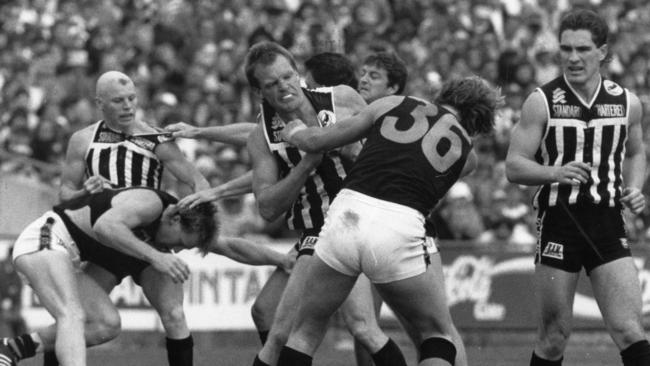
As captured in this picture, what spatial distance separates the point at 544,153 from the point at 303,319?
6.63 ft

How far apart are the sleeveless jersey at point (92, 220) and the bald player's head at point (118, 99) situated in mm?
968

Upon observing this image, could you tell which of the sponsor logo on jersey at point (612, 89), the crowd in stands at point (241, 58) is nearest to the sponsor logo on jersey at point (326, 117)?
the sponsor logo on jersey at point (612, 89)

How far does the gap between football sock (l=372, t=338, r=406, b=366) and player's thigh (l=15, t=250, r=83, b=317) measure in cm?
Answer: 193

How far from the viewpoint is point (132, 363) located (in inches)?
506

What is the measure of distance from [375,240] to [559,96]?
1972mm

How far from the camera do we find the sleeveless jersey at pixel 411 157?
7152mm

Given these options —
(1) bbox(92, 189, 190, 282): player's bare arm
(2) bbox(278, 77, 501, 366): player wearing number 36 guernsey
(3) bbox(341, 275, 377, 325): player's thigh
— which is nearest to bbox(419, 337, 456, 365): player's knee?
(2) bbox(278, 77, 501, 366): player wearing number 36 guernsey

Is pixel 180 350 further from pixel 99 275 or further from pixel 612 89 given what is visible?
pixel 612 89

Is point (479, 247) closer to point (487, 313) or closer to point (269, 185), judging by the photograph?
point (487, 313)

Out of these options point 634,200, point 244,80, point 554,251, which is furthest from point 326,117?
point 244,80

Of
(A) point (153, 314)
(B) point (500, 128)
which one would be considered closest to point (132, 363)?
(A) point (153, 314)

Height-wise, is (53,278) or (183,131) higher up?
(183,131)

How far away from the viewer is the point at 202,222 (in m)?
8.91

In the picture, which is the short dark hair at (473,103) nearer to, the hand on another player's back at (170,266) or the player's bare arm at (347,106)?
the player's bare arm at (347,106)
